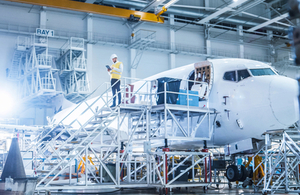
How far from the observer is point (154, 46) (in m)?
35.8

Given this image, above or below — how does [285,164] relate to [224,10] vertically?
below

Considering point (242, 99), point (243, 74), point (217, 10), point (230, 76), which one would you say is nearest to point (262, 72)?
point (243, 74)

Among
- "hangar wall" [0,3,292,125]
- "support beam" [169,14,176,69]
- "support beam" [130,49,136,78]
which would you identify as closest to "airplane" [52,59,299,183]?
"support beam" [130,49,136,78]

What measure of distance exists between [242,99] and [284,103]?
4.78 feet

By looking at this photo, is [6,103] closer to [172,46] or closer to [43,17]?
[43,17]

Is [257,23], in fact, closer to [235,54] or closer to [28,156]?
[235,54]

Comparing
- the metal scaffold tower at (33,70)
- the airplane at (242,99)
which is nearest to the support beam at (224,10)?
the metal scaffold tower at (33,70)

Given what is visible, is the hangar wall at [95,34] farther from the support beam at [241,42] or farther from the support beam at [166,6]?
the support beam at [166,6]

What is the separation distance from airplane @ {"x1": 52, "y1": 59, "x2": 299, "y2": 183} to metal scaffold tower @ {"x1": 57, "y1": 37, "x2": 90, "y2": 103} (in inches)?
681

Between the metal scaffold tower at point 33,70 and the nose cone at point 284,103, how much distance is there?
21.0m

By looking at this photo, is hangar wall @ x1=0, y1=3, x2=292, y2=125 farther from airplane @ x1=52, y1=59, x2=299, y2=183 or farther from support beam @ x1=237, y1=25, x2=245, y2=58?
airplane @ x1=52, y1=59, x2=299, y2=183

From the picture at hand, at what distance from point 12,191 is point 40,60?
2209 cm

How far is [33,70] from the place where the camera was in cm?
2888

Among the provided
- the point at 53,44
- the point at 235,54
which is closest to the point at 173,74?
the point at 53,44
